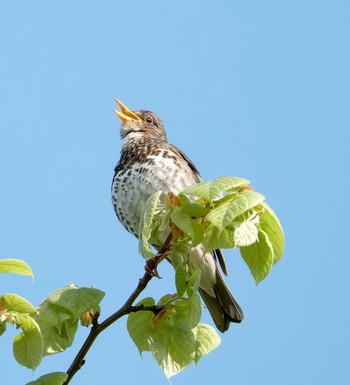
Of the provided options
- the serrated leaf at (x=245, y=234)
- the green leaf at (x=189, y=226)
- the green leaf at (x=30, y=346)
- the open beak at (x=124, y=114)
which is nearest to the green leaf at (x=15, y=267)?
the green leaf at (x=30, y=346)

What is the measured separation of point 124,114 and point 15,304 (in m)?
5.06

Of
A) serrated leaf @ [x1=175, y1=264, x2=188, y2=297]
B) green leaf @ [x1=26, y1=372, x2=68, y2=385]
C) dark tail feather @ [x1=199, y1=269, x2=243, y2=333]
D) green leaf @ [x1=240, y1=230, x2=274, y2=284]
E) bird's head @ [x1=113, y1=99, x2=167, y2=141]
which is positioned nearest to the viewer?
green leaf @ [x1=26, y1=372, x2=68, y2=385]

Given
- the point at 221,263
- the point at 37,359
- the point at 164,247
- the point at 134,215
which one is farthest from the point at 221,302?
the point at 37,359

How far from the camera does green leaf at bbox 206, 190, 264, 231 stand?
2.61 m

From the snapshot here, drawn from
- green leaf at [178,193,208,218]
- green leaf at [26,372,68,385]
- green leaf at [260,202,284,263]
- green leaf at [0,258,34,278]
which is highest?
green leaf at [178,193,208,218]

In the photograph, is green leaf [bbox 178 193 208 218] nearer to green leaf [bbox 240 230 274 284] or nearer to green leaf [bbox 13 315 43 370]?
green leaf [bbox 240 230 274 284]

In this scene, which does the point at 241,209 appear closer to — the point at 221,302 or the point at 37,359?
the point at 37,359

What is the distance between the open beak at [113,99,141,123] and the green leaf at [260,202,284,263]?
190 inches

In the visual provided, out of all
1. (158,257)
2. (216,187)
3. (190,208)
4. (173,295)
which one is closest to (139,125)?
(158,257)

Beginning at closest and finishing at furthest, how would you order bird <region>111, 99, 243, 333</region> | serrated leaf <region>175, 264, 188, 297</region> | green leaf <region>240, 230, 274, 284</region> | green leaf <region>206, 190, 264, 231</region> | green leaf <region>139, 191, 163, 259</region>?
1. green leaf <region>206, 190, 264, 231</region>
2. green leaf <region>240, 230, 274, 284</region>
3. green leaf <region>139, 191, 163, 259</region>
4. serrated leaf <region>175, 264, 188, 297</region>
5. bird <region>111, 99, 243, 333</region>

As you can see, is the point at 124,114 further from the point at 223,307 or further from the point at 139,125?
the point at 223,307

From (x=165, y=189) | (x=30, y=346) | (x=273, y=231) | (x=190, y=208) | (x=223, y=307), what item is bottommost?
(x=30, y=346)

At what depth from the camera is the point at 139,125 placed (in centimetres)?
740

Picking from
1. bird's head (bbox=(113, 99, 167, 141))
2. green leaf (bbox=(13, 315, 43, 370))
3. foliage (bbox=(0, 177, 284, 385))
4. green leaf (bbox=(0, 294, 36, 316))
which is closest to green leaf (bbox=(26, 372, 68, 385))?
foliage (bbox=(0, 177, 284, 385))
